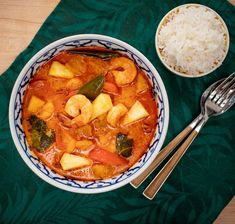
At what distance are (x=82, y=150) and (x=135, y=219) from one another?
1.89 feet

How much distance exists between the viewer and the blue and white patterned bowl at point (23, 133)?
219 cm

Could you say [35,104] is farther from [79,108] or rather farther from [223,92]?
[223,92]

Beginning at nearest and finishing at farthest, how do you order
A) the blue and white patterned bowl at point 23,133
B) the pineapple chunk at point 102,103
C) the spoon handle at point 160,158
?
the blue and white patterned bowl at point 23,133 → the pineapple chunk at point 102,103 → the spoon handle at point 160,158

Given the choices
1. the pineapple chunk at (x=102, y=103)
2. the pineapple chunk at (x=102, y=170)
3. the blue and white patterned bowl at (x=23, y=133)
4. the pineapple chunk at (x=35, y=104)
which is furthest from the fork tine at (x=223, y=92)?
the pineapple chunk at (x=35, y=104)

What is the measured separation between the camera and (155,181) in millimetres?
2443

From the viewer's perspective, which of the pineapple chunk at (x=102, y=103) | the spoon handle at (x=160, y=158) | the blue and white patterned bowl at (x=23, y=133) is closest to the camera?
the blue and white patterned bowl at (x=23, y=133)

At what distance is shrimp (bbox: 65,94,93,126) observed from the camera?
7.41 ft

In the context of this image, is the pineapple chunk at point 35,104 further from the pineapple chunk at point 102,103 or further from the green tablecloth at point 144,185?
the pineapple chunk at point 102,103

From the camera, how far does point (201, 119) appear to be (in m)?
2.45

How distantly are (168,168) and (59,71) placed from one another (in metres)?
0.87

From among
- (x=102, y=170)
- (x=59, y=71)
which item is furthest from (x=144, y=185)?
(x=59, y=71)

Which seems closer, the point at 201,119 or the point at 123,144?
the point at 123,144

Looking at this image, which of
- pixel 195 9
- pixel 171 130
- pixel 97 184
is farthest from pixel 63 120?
pixel 195 9

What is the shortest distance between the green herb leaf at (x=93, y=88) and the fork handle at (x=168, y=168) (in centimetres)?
61
